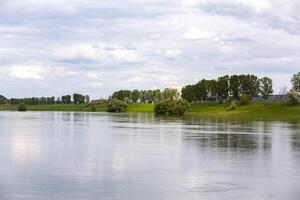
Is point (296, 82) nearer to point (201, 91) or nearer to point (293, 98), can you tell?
point (293, 98)

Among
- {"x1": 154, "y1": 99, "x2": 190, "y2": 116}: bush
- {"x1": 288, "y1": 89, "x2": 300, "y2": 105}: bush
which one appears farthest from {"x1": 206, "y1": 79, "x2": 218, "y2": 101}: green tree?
{"x1": 154, "y1": 99, "x2": 190, "y2": 116}: bush

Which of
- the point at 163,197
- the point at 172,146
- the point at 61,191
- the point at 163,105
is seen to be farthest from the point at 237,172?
the point at 163,105

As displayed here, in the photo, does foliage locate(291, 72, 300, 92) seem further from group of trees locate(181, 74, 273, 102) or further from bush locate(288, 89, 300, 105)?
bush locate(288, 89, 300, 105)

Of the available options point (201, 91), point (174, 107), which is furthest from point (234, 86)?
point (174, 107)

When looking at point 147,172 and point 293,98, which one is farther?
point 293,98

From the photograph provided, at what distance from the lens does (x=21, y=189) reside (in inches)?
803

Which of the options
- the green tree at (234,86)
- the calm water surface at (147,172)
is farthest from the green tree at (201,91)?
the calm water surface at (147,172)

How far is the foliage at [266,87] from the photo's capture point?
189125 millimetres

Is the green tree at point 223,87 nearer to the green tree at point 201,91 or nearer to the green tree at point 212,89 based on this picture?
the green tree at point 212,89

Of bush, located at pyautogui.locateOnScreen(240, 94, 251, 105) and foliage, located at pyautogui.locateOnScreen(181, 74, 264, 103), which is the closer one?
bush, located at pyautogui.locateOnScreen(240, 94, 251, 105)

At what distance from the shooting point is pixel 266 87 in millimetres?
189500

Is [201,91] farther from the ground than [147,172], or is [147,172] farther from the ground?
[201,91]

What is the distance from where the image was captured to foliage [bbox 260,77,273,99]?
189 meters

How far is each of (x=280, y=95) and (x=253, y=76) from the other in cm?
1137
